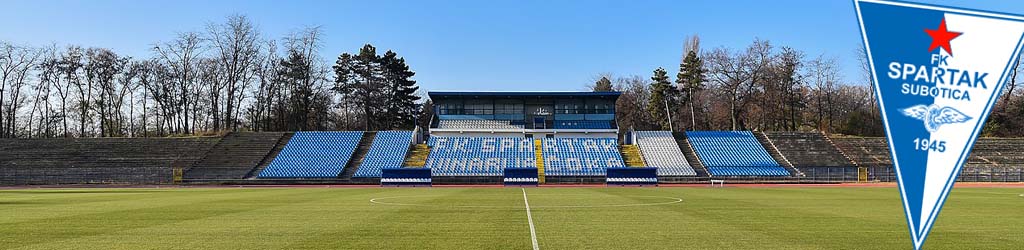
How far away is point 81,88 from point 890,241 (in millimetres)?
79277

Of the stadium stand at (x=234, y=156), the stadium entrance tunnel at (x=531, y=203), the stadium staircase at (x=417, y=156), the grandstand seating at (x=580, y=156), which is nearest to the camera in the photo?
the stadium entrance tunnel at (x=531, y=203)

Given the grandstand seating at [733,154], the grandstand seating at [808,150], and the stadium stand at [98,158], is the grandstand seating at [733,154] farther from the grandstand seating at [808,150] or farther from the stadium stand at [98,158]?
the stadium stand at [98,158]

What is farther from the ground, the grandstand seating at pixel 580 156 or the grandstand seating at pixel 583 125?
the grandstand seating at pixel 583 125

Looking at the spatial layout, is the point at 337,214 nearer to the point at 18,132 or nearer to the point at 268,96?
the point at 268,96

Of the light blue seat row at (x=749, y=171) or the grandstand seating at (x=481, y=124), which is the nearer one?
the light blue seat row at (x=749, y=171)

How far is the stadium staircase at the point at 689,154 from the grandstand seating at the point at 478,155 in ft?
40.6

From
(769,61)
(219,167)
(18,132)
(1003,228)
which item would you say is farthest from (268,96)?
(1003,228)

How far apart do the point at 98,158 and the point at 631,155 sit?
140 feet

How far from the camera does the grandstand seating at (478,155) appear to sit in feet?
177

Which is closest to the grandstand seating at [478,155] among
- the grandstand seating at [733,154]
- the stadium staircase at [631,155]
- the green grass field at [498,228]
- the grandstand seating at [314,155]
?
the grandstand seating at [314,155]

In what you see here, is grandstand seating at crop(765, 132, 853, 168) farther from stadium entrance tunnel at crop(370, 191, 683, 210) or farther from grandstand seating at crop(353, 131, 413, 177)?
stadium entrance tunnel at crop(370, 191, 683, 210)

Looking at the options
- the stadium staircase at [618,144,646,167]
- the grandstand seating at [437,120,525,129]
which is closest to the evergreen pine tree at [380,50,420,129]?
the grandstand seating at [437,120,525,129]

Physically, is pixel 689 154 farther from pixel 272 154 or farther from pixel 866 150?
pixel 272 154

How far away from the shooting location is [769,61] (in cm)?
7669
